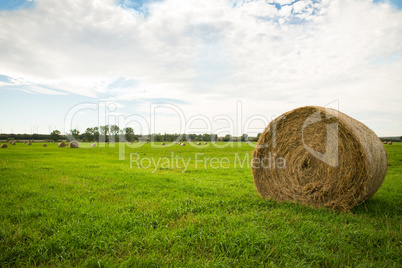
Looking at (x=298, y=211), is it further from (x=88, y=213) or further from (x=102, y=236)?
(x=88, y=213)

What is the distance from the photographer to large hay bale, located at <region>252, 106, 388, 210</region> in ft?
16.8

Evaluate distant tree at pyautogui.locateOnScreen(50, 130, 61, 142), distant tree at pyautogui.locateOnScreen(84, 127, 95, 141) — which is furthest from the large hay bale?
distant tree at pyautogui.locateOnScreen(50, 130, 61, 142)

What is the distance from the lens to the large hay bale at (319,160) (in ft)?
16.8

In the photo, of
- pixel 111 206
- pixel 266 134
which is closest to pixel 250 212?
pixel 266 134

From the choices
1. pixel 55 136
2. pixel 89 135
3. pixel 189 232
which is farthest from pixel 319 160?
pixel 55 136

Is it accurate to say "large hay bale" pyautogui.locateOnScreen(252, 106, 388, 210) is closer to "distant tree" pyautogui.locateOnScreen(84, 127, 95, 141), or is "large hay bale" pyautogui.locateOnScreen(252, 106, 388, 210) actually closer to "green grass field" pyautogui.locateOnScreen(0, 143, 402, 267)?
"green grass field" pyautogui.locateOnScreen(0, 143, 402, 267)

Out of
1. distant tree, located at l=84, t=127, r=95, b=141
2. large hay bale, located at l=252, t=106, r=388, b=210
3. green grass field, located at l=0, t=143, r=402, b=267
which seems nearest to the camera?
green grass field, located at l=0, t=143, r=402, b=267

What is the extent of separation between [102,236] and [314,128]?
5.82 meters

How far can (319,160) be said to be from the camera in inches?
233

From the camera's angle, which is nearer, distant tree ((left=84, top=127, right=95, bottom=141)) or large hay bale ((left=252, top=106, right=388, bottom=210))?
large hay bale ((left=252, top=106, right=388, bottom=210))

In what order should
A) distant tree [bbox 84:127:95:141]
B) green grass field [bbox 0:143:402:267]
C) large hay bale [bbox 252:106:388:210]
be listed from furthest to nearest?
distant tree [bbox 84:127:95:141], large hay bale [bbox 252:106:388:210], green grass field [bbox 0:143:402:267]

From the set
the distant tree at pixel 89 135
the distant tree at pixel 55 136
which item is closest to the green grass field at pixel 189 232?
the distant tree at pixel 89 135

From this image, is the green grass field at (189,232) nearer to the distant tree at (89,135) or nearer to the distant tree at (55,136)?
the distant tree at (89,135)

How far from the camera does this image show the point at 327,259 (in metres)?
3.19
